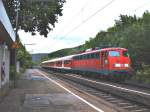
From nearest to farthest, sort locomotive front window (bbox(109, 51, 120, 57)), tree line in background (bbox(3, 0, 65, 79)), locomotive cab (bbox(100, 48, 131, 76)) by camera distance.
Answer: locomotive cab (bbox(100, 48, 131, 76))
locomotive front window (bbox(109, 51, 120, 57))
tree line in background (bbox(3, 0, 65, 79))

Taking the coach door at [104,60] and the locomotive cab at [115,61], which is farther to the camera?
the coach door at [104,60]

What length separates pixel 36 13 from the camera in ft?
133

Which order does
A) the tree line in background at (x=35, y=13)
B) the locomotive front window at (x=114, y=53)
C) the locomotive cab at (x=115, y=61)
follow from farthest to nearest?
the tree line in background at (x=35, y=13)
the locomotive front window at (x=114, y=53)
the locomotive cab at (x=115, y=61)

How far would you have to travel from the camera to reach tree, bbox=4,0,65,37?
39688 mm

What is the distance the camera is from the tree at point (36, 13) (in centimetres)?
3969

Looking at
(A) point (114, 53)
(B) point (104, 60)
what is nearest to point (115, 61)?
(A) point (114, 53)

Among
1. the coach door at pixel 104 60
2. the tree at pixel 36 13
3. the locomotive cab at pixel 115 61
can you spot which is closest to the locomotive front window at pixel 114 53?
the locomotive cab at pixel 115 61

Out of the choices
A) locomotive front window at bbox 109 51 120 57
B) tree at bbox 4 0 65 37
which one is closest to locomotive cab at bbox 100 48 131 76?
locomotive front window at bbox 109 51 120 57

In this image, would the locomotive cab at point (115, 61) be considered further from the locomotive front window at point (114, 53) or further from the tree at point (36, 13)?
the tree at point (36, 13)

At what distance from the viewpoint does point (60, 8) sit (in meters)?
41.9

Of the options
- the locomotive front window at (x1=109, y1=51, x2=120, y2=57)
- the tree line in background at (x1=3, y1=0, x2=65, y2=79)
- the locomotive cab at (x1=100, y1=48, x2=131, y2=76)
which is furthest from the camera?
the tree line in background at (x1=3, y1=0, x2=65, y2=79)

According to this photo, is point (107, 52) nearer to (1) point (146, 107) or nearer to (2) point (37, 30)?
(2) point (37, 30)

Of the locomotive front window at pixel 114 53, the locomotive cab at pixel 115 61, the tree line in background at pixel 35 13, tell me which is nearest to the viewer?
the locomotive cab at pixel 115 61

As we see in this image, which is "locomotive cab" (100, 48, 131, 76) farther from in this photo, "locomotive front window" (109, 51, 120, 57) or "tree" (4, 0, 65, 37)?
"tree" (4, 0, 65, 37)
